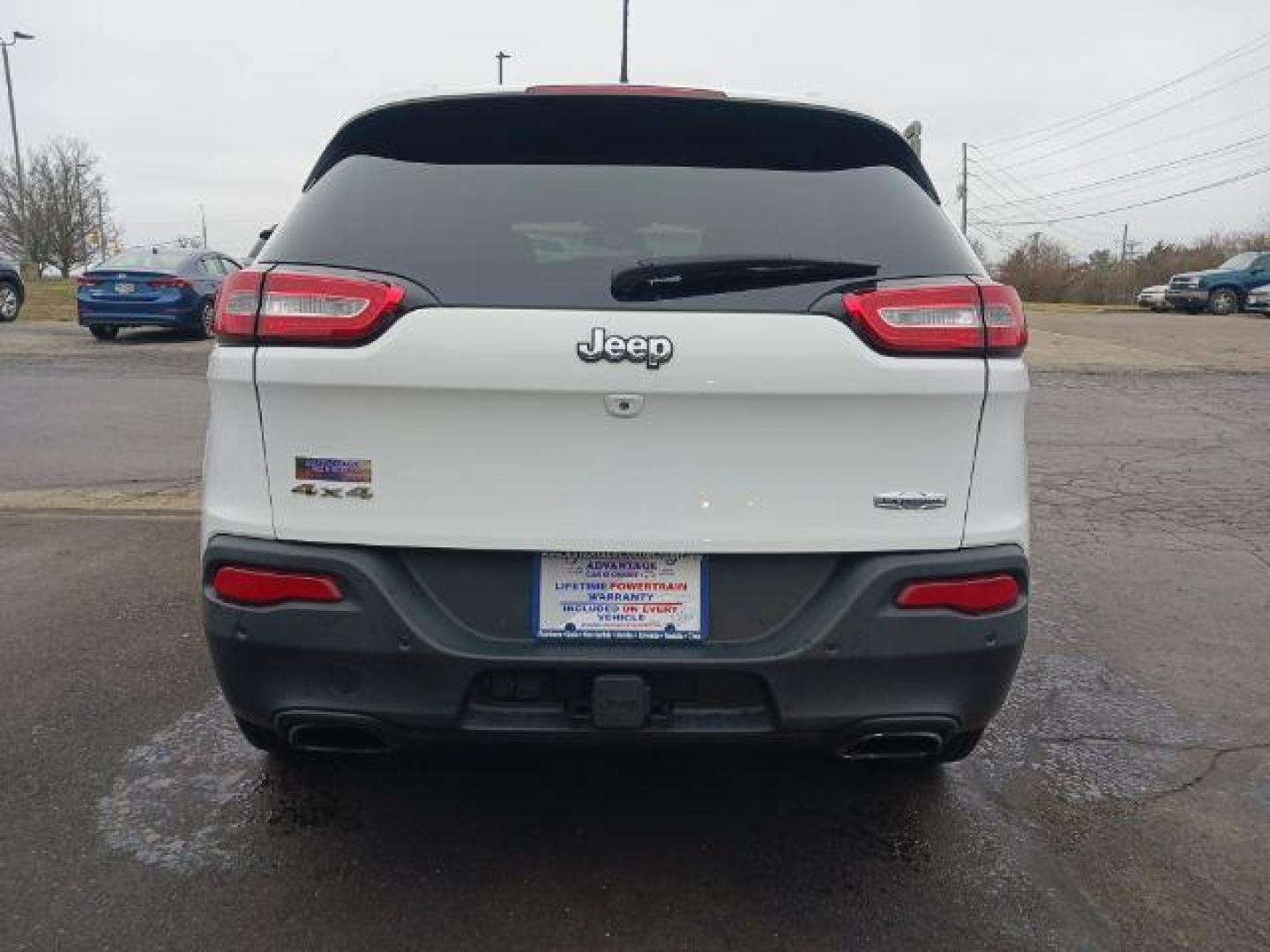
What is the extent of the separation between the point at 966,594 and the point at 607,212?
1200 mm

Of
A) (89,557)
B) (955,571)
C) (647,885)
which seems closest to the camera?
(955,571)

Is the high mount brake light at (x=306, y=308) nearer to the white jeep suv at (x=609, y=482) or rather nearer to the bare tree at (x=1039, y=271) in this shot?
the white jeep suv at (x=609, y=482)

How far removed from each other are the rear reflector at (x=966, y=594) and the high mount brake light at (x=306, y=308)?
4.22 ft

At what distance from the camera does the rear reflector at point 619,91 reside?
2508mm

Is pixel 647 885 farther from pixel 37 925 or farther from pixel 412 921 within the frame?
pixel 37 925

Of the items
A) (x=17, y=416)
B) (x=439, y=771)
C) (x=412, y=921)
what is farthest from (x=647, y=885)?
(x=17, y=416)

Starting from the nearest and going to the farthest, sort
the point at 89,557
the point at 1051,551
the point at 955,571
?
1. the point at 955,571
2. the point at 89,557
3. the point at 1051,551

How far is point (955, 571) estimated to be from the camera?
2273 mm

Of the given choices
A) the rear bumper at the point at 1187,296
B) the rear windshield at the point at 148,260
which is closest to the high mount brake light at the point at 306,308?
the rear windshield at the point at 148,260

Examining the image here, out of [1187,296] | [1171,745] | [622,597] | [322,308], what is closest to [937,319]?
[622,597]

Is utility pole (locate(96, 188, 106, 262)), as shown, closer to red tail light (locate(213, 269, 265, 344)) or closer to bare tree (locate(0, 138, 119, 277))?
bare tree (locate(0, 138, 119, 277))

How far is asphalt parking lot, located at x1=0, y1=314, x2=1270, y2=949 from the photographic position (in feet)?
7.97

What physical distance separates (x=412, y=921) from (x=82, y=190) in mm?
57786

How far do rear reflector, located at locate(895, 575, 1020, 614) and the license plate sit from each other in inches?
17.9
